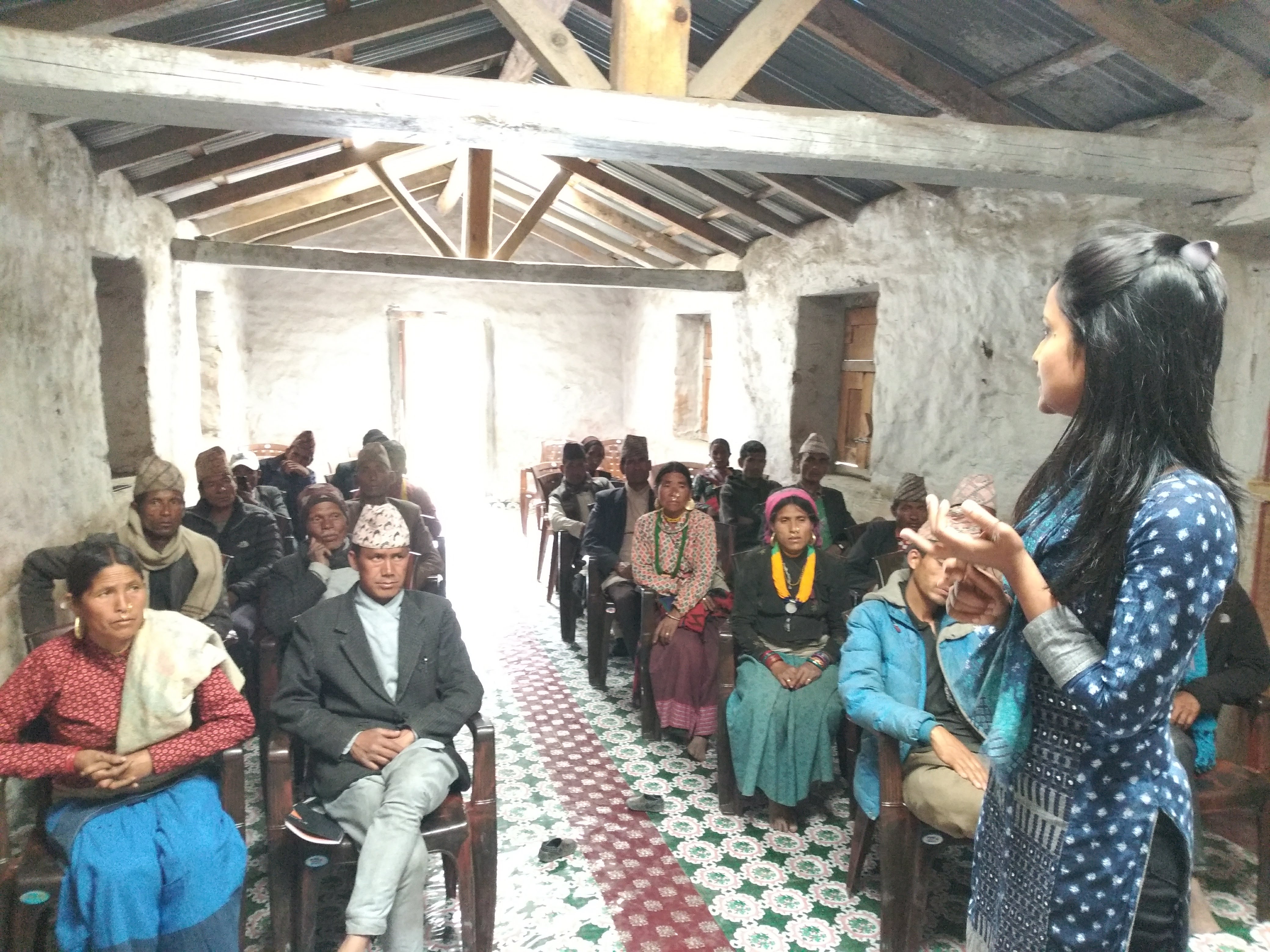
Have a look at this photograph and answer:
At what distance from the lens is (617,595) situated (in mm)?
4203

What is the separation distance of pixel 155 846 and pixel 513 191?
26.7 feet

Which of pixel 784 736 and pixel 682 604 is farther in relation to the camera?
pixel 682 604

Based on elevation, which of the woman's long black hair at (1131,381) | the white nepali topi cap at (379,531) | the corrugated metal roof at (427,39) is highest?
the corrugated metal roof at (427,39)

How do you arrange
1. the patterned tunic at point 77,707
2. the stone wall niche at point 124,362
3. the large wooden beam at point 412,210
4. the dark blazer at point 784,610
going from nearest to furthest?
the patterned tunic at point 77,707 < the dark blazer at point 784,610 < the stone wall niche at point 124,362 < the large wooden beam at point 412,210

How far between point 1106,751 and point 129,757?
1957 mm

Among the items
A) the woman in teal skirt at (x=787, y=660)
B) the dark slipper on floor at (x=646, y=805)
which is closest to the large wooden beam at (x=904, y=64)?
the woman in teal skirt at (x=787, y=660)

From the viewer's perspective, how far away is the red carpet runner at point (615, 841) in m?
2.44

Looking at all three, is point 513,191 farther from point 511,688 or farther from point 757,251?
point 511,688

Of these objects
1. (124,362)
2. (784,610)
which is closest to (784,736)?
(784,610)

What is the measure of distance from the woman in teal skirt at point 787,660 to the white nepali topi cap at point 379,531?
4.47ft

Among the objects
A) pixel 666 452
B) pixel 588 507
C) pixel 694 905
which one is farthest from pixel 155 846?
pixel 666 452

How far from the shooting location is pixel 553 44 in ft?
8.45

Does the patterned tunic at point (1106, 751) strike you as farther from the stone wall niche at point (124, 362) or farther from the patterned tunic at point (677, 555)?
the stone wall niche at point (124, 362)

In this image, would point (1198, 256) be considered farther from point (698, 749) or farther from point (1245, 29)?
point (698, 749)
